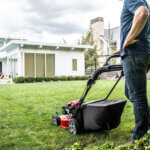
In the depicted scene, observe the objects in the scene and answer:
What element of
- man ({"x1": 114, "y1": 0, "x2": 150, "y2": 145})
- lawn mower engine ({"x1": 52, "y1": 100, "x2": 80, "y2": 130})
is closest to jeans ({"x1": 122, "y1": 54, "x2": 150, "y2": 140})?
man ({"x1": 114, "y1": 0, "x2": 150, "y2": 145})

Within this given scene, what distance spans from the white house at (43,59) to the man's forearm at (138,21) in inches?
588

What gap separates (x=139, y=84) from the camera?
2178mm

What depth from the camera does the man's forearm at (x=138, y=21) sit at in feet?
6.68

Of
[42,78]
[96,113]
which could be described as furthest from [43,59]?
[96,113]

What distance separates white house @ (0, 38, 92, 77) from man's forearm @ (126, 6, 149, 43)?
14943 millimetres

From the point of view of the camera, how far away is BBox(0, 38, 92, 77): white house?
16.9 m

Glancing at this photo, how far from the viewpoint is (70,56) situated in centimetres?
1927

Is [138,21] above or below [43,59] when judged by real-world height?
below

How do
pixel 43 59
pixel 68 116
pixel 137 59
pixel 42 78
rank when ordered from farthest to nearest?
pixel 43 59 → pixel 42 78 → pixel 68 116 → pixel 137 59

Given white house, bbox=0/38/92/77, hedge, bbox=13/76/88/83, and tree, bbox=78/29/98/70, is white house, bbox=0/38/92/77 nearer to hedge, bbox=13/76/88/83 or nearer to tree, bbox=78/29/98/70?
hedge, bbox=13/76/88/83

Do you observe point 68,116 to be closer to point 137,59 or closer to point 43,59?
point 137,59

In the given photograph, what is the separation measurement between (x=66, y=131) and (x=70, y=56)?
16292 millimetres

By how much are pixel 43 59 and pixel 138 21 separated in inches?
638

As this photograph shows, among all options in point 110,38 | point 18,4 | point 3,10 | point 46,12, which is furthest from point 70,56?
point 3,10
